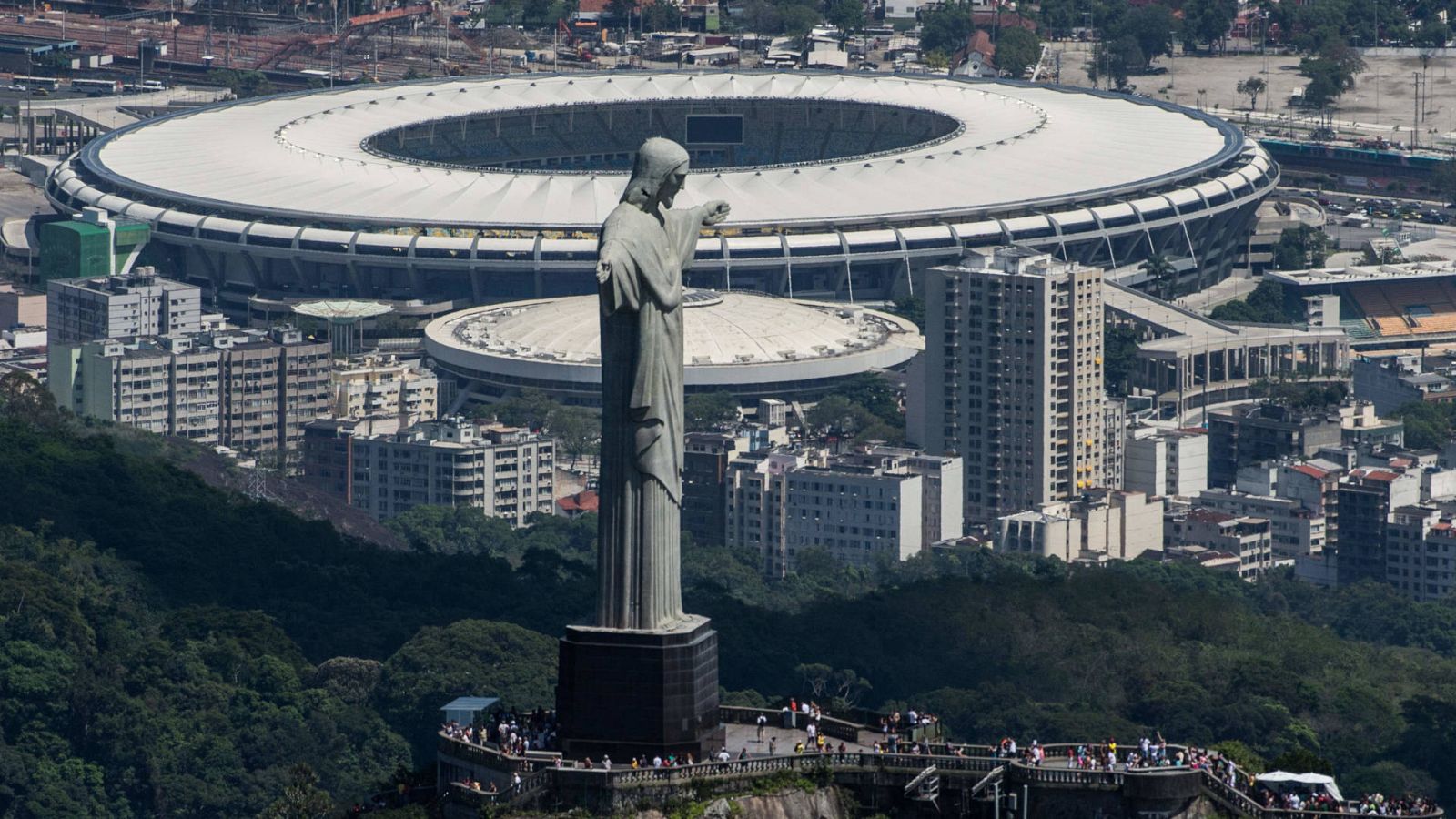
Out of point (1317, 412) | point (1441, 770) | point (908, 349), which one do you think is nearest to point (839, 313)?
point (908, 349)

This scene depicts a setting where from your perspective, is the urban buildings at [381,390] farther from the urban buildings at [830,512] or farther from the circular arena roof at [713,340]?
the urban buildings at [830,512]

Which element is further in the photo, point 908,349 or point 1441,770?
point 908,349

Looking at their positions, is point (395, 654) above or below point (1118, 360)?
above

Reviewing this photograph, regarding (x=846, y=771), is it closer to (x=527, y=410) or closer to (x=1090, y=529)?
(x=1090, y=529)

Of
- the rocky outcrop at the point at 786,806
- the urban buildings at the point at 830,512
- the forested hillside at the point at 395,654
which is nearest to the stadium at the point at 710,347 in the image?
the urban buildings at the point at 830,512

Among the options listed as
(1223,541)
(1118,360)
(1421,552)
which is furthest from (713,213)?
(1118,360)

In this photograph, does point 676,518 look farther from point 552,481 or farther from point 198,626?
point 552,481
